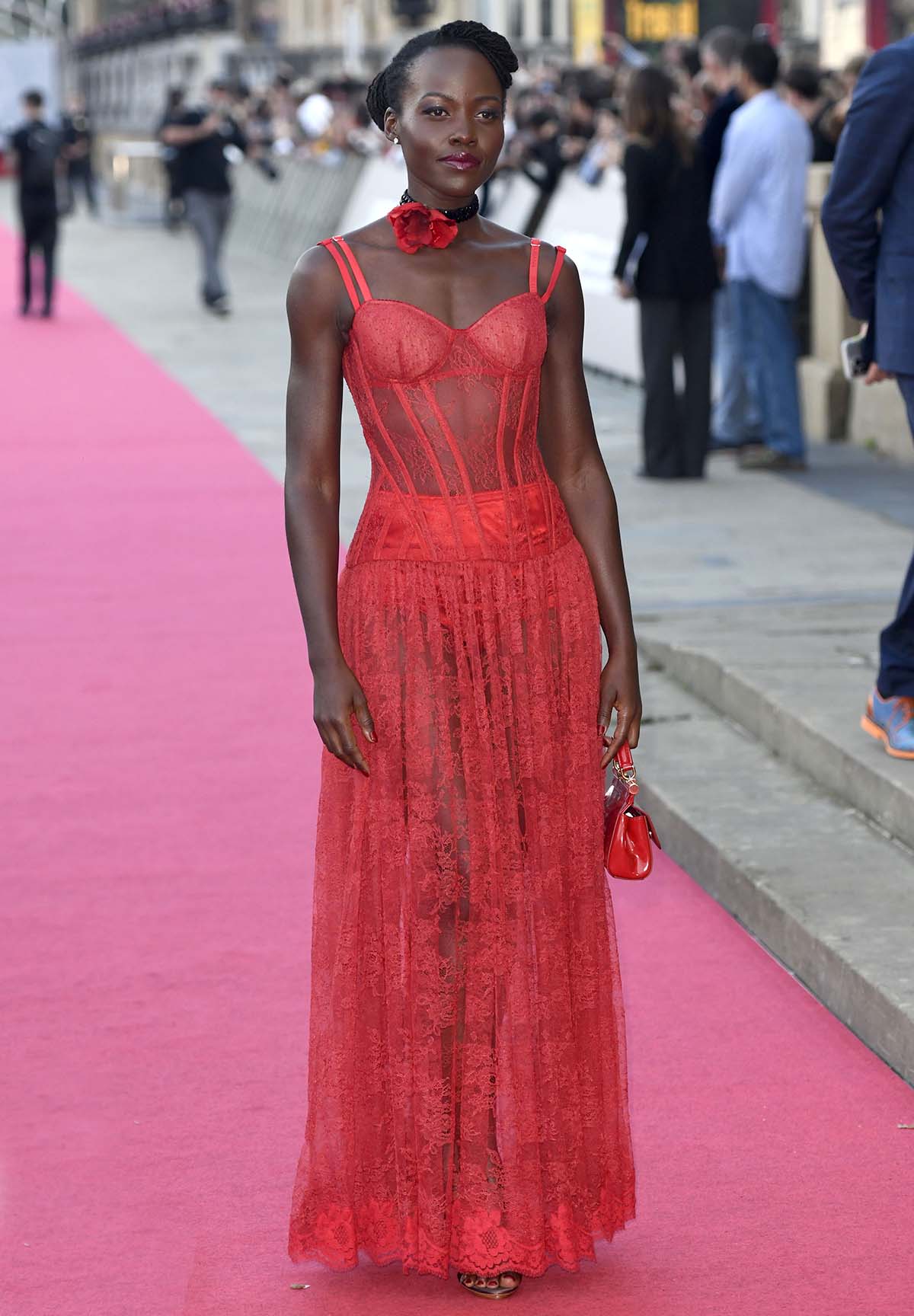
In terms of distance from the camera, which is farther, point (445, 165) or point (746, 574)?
point (746, 574)

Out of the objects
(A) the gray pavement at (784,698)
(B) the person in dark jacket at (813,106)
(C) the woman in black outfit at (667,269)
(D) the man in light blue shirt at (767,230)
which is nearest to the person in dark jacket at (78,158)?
(A) the gray pavement at (784,698)

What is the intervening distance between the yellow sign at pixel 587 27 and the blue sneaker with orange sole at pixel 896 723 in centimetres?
3174

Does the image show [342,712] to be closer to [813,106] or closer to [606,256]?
[813,106]

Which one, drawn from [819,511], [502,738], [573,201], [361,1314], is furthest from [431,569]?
[573,201]

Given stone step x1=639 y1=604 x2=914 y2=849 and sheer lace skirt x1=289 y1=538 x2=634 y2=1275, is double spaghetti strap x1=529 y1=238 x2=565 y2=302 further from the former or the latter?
stone step x1=639 y1=604 x2=914 y2=849

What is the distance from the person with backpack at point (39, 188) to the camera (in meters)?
20.9

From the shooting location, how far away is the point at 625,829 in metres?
3.41

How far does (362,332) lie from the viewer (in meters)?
3.19

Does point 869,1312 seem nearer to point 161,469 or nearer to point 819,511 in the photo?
point 819,511

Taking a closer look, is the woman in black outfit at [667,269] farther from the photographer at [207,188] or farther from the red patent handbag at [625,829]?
the photographer at [207,188]

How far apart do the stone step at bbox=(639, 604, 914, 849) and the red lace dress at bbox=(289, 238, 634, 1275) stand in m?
2.11

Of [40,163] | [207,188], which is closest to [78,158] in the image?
[40,163]

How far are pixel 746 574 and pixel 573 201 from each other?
7.53 m

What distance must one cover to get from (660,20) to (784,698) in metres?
29.0
